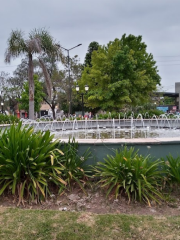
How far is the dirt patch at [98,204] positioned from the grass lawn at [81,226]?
0.37 meters

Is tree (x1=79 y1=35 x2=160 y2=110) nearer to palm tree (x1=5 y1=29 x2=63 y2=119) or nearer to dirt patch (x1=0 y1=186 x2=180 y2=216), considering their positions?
palm tree (x1=5 y1=29 x2=63 y2=119)

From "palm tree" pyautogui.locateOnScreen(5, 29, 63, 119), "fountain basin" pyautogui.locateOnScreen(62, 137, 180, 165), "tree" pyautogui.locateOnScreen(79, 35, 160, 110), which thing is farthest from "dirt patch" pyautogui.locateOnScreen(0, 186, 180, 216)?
"tree" pyautogui.locateOnScreen(79, 35, 160, 110)

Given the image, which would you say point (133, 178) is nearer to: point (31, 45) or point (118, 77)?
point (31, 45)

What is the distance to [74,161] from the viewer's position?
392 cm

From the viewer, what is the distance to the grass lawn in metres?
2.54

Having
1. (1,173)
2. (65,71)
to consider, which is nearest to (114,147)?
(1,173)

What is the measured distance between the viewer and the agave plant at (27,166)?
351 cm

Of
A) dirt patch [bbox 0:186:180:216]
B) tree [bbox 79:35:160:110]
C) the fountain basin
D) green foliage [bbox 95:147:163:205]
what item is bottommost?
dirt patch [bbox 0:186:180:216]

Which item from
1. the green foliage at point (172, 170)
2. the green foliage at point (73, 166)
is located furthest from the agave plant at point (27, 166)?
the green foliage at point (172, 170)

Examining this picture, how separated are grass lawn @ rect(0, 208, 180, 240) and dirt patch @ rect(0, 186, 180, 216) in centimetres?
37

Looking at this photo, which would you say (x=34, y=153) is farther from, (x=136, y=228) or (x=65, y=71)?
(x=65, y=71)

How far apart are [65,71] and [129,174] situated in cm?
3592

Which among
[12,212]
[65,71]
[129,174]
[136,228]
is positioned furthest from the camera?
[65,71]

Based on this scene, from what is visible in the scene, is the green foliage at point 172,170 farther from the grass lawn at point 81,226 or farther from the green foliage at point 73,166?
the green foliage at point 73,166
